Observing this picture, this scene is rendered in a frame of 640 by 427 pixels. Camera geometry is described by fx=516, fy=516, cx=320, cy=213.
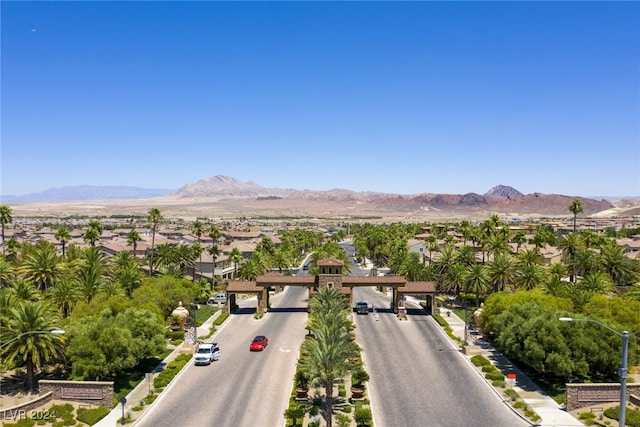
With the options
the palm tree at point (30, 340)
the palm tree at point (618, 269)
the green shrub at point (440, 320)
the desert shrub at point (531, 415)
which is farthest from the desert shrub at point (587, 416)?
the palm tree at point (618, 269)

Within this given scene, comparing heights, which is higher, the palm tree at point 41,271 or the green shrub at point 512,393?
the palm tree at point 41,271

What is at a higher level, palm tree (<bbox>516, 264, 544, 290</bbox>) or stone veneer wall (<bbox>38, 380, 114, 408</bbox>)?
palm tree (<bbox>516, 264, 544, 290</bbox>)

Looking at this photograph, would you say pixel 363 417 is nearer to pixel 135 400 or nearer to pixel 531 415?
pixel 531 415

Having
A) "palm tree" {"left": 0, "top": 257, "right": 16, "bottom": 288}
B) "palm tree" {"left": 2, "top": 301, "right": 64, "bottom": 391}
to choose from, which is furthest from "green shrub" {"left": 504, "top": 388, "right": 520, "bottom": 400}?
"palm tree" {"left": 0, "top": 257, "right": 16, "bottom": 288}

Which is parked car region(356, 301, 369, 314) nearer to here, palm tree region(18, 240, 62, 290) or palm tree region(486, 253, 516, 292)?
palm tree region(486, 253, 516, 292)

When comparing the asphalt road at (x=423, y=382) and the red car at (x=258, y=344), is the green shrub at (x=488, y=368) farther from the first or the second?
the red car at (x=258, y=344)

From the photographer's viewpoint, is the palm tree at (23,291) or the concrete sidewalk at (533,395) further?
the palm tree at (23,291)
